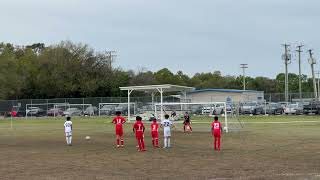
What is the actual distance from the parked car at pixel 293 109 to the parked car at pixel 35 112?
119 ft

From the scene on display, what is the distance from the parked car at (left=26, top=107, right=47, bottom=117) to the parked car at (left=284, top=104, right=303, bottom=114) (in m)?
36.2

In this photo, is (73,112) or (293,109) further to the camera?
(73,112)

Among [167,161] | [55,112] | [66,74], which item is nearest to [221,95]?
[66,74]

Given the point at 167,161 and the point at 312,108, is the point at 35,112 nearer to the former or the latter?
the point at 312,108

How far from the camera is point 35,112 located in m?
80.9

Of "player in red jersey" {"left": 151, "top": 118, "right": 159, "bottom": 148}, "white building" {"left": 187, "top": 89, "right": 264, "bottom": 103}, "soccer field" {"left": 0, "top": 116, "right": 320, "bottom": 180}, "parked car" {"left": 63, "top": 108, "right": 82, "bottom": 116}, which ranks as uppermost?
"white building" {"left": 187, "top": 89, "right": 264, "bottom": 103}

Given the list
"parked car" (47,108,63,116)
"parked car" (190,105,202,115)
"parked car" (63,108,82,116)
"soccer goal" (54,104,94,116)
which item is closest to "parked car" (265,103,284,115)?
"parked car" (190,105,202,115)

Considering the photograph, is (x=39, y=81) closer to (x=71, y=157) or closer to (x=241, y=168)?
(x=71, y=157)

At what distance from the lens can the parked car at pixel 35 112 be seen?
265 feet

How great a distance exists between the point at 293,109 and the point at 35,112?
3746 centimetres

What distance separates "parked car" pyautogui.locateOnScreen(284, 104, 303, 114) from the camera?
70.1 meters

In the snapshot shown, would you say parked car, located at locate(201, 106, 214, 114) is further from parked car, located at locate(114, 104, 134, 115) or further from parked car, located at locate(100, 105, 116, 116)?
parked car, located at locate(100, 105, 116, 116)

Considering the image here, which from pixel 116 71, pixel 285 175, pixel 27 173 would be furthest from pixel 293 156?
pixel 116 71

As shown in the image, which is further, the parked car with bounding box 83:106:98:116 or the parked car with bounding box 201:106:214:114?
the parked car with bounding box 83:106:98:116
